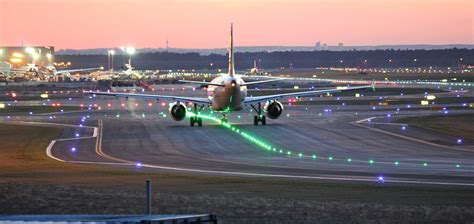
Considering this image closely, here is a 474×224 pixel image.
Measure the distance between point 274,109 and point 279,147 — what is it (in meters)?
18.7

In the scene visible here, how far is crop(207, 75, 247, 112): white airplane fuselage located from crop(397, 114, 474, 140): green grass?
12530 millimetres

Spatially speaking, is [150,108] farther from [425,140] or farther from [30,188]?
[30,188]

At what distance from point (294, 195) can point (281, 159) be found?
601 inches

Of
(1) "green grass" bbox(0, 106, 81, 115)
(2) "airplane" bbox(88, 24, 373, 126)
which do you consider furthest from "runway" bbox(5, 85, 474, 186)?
(1) "green grass" bbox(0, 106, 81, 115)

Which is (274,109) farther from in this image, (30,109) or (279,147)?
(30,109)

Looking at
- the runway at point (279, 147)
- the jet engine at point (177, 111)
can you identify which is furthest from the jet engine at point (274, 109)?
the jet engine at point (177, 111)

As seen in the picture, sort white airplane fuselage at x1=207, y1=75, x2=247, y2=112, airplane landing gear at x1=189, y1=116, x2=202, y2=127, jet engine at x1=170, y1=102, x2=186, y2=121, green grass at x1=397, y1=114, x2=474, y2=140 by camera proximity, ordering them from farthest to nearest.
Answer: jet engine at x1=170, y1=102, x2=186, y2=121
airplane landing gear at x1=189, y1=116, x2=202, y2=127
white airplane fuselage at x1=207, y1=75, x2=247, y2=112
green grass at x1=397, y1=114, x2=474, y2=140

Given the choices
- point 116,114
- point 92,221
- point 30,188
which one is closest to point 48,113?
point 116,114

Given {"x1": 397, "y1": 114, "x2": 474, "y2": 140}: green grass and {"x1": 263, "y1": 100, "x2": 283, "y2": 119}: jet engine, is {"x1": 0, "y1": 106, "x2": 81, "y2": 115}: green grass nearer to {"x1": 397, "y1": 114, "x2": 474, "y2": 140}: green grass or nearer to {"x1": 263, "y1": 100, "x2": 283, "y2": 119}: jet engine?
{"x1": 263, "y1": 100, "x2": 283, "y2": 119}: jet engine

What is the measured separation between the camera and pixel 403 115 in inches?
2968

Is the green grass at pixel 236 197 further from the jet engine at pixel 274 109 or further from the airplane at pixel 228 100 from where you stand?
the jet engine at pixel 274 109

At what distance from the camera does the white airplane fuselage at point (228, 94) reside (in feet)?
207

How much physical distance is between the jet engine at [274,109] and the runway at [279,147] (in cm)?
65

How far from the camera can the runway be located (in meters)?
36.8
